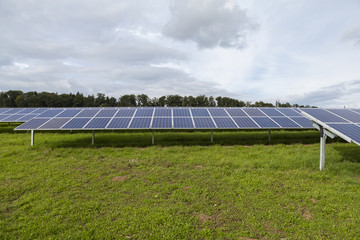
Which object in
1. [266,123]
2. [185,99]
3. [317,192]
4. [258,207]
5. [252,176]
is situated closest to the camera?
[258,207]

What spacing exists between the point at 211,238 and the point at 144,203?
2.74m

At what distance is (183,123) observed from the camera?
16188 mm

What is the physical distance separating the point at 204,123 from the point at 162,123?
3.70 m

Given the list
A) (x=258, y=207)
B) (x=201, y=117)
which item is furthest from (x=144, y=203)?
(x=201, y=117)

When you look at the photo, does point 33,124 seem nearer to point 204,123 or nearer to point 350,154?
point 204,123

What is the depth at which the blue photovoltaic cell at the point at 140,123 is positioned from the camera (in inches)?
607

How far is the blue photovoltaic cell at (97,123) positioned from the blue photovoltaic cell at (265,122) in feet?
43.8

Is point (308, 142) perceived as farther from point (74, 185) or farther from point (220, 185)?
point (74, 185)

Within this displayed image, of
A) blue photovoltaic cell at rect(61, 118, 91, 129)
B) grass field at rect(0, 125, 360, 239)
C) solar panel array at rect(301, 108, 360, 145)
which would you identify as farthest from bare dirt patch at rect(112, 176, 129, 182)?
solar panel array at rect(301, 108, 360, 145)

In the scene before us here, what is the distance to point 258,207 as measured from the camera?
6316 millimetres

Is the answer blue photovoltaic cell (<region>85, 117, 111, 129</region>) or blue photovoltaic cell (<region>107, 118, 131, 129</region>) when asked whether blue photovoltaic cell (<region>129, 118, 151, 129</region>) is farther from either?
blue photovoltaic cell (<region>85, 117, 111, 129</region>)

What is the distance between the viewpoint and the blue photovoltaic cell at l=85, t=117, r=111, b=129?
1514cm

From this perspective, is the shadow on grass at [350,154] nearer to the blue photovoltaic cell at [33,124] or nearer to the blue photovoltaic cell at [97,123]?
A: the blue photovoltaic cell at [97,123]

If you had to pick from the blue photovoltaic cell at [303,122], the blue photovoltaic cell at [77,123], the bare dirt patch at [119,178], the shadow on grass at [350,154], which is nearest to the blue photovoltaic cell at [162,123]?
the blue photovoltaic cell at [77,123]
